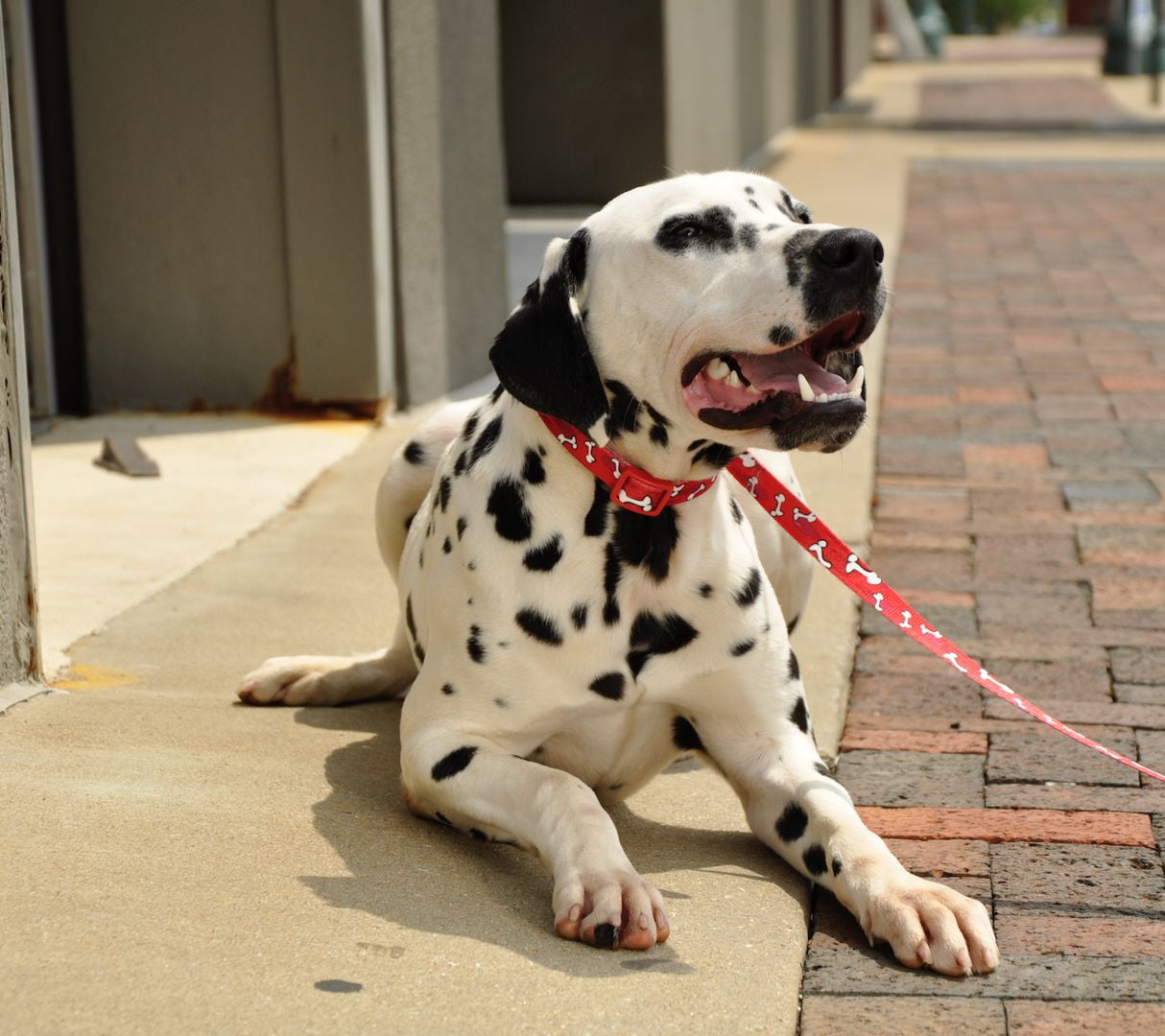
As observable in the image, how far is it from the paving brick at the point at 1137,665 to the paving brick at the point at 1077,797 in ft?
2.42

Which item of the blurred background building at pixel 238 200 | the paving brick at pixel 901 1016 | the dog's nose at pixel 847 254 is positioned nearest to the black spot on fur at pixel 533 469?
the dog's nose at pixel 847 254

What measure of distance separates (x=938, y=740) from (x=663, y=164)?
10.0m

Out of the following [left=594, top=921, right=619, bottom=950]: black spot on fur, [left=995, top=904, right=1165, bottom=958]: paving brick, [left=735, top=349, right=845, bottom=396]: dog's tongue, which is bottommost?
[left=995, top=904, right=1165, bottom=958]: paving brick

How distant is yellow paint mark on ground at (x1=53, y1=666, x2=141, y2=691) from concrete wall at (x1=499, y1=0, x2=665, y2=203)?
9499 mm

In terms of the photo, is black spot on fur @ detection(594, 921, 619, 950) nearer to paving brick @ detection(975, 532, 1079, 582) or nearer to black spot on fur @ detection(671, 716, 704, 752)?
black spot on fur @ detection(671, 716, 704, 752)

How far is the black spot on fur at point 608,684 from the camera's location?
3.35 metres

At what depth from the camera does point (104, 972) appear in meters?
2.79

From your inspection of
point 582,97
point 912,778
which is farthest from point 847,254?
point 582,97

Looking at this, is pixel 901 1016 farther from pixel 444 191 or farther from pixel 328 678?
pixel 444 191

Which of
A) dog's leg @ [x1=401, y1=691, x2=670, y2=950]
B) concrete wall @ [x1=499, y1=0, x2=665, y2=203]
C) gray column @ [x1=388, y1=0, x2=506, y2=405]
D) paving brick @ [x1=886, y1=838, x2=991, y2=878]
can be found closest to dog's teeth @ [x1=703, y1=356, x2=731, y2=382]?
dog's leg @ [x1=401, y1=691, x2=670, y2=950]

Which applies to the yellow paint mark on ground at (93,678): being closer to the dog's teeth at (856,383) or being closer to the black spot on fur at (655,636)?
the black spot on fur at (655,636)

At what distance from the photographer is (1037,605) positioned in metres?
5.18

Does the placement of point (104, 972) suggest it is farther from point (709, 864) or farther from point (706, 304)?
point (706, 304)

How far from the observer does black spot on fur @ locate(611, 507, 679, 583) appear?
11.1ft
